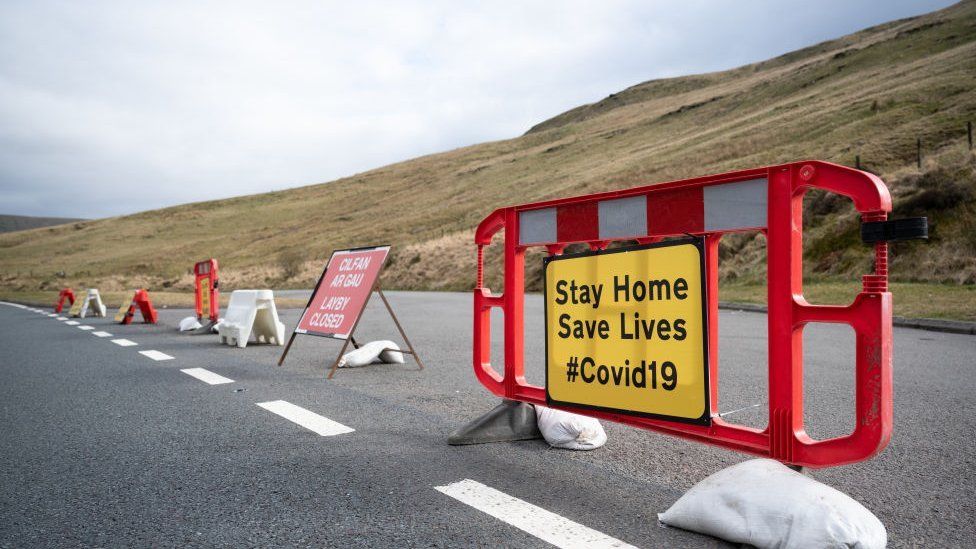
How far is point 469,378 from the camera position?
7.06 meters

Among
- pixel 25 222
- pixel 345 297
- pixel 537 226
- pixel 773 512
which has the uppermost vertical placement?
pixel 25 222

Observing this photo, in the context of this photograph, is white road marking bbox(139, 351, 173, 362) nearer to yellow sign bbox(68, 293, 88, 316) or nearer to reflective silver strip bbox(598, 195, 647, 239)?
reflective silver strip bbox(598, 195, 647, 239)

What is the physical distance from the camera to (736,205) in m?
3.27

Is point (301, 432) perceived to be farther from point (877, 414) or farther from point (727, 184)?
point (877, 414)

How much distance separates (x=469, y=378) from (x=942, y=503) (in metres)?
4.40

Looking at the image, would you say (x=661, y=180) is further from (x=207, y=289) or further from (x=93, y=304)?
(x=207, y=289)

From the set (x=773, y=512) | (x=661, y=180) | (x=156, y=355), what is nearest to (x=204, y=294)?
(x=156, y=355)

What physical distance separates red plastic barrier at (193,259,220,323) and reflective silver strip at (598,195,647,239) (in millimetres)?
9676

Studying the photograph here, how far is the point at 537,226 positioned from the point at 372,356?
162 inches

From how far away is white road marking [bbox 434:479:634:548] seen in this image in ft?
9.37

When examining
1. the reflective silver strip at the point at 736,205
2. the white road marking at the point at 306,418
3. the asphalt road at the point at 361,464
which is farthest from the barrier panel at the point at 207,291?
the reflective silver strip at the point at 736,205

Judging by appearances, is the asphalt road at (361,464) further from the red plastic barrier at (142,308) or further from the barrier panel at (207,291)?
the red plastic barrier at (142,308)

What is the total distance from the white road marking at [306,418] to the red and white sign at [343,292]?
179cm

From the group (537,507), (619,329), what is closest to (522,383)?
(619,329)
